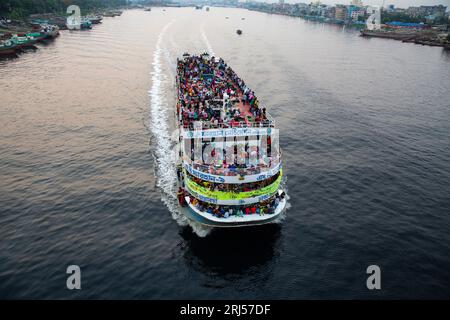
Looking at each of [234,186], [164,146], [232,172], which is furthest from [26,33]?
[234,186]

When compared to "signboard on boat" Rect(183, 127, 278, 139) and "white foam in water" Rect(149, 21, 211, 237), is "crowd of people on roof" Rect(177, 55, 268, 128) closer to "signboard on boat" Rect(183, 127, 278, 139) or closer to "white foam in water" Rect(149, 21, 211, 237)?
"signboard on boat" Rect(183, 127, 278, 139)

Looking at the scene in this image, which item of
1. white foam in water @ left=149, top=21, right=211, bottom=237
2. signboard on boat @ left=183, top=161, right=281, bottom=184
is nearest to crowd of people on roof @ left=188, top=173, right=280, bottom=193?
signboard on boat @ left=183, top=161, right=281, bottom=184

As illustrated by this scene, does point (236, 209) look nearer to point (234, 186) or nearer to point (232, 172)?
point (234, 186)

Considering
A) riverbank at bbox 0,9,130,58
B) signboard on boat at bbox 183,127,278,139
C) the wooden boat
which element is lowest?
signboard on boat at bbox 183,127,278,139

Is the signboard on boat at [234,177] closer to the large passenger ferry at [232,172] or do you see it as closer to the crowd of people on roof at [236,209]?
the large passenger ferry at [232,172]

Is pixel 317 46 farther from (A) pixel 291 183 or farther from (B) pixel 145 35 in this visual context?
(A) pixel 291 183

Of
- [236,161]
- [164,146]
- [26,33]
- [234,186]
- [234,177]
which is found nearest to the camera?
[234,177]
